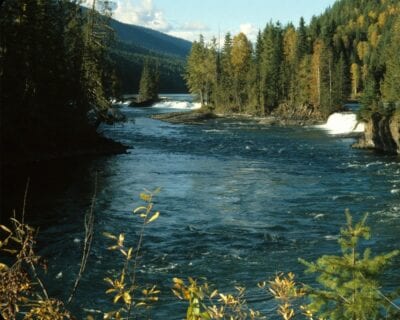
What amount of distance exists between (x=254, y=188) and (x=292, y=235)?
345 inches

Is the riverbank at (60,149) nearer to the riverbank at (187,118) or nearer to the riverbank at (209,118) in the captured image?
the riverbank at (187,118)

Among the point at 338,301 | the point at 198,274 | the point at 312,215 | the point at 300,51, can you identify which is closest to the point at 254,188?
the point at 312,215

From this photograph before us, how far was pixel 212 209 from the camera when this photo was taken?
2208 centimetres

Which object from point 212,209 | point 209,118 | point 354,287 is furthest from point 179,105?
point 354,287

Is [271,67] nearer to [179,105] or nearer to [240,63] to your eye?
[240,63]

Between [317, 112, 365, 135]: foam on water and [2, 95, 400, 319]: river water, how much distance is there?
18498mm

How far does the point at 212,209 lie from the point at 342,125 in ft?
153

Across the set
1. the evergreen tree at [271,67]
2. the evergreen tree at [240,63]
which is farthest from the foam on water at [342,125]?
the evergreen tree at [240,63]

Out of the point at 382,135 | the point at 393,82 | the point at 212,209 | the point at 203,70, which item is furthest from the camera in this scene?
the point at 203,70

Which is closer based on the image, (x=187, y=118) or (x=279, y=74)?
(x=187, y=118)

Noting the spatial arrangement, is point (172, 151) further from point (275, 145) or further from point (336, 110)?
point (336, 110)

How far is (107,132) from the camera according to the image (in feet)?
189

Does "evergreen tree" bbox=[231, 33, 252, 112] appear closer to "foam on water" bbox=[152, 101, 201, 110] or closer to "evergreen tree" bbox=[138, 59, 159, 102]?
"foam on water" bbox=[152, 101, 201, 110]

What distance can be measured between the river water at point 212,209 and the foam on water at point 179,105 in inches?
2809
